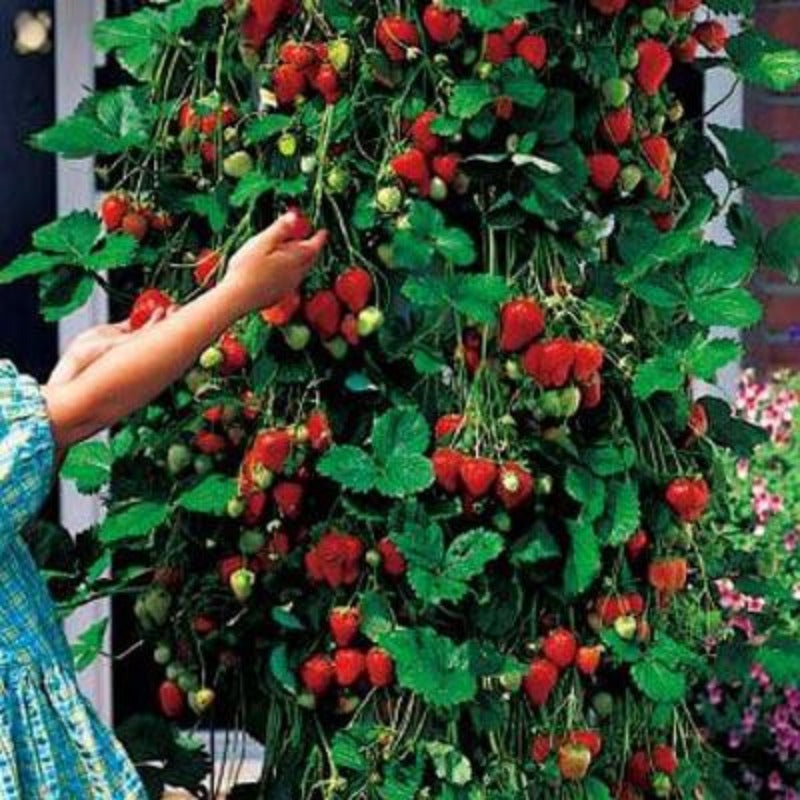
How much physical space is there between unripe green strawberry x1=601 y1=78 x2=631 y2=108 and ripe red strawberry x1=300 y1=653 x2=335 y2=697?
69 centimetres

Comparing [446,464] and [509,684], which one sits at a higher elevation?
[446,464]

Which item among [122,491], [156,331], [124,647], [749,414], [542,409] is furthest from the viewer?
[124,647]

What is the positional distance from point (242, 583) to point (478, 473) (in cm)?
33

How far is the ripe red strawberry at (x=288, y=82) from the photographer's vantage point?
2.75 meters

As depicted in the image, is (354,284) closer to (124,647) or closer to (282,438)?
(282,438)

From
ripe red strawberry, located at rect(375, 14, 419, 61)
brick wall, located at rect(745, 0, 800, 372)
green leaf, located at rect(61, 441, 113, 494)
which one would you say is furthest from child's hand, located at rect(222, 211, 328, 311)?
brick wall, located at rect(745, 0, 800, 372)

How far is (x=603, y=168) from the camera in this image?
275cm

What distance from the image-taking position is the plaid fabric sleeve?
2.44 m

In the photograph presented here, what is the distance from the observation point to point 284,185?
9.01 feet

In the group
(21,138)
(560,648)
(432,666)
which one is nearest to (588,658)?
(560,648)

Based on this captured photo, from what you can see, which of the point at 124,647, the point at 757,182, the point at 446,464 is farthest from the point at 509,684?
the point at 124,647

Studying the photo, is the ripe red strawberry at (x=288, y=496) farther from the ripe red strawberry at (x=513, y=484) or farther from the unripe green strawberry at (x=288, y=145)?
the unripe green strawberry at (x=288, y=145)

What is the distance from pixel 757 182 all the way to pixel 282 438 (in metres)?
0.66

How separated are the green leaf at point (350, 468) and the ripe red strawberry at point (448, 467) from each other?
0.23ft
